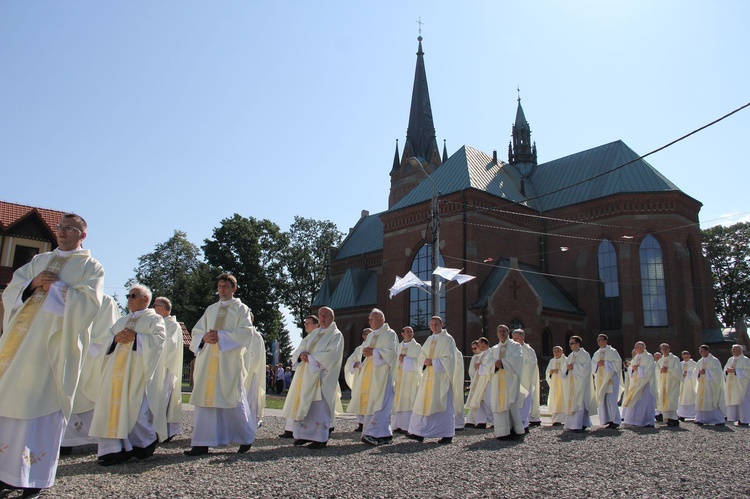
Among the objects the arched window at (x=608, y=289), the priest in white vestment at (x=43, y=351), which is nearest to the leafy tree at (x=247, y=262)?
the arched window at (x=608, y=289)

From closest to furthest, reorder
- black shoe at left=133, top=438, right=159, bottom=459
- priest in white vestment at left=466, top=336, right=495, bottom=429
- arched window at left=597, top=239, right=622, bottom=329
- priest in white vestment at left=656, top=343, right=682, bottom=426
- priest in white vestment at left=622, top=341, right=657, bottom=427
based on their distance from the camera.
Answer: black shoe at left=133, top=438, right=159, bottom=459 → priest in white vestment at left=466, top=336, right=495, bottom=429 → priest in white vestment at left=622, top=341, right=657, bottom=427 → priest in white vestment at left=656, top=343, right=682, bottom=426 → arched window at left=597, top=239, right=622, bottom=329

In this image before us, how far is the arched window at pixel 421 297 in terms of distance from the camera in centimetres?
3606

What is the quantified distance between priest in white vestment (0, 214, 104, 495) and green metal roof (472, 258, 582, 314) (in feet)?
88.5

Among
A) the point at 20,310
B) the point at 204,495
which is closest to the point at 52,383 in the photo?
the point at 20,310

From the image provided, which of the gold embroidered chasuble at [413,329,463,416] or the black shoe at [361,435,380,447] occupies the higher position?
the gold embroidered chasuble at [413,329,463,416]

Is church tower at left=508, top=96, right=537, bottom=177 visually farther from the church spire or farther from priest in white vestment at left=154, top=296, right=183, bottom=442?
priest in white vestment at left=154, top=296, right=183, bottom=442

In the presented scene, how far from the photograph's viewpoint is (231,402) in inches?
321

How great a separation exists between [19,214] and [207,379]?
28.1m

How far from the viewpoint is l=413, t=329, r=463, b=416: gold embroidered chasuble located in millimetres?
10641

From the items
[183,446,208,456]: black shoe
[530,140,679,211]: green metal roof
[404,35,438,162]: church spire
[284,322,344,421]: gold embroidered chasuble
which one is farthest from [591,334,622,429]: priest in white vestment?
[404,35,438,162]: church spire

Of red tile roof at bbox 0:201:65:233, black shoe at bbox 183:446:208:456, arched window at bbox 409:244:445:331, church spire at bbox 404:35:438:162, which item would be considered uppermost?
church spire at bbox 404:35:438:162

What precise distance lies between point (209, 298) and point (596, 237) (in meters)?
27.6

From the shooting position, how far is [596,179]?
3744 cm

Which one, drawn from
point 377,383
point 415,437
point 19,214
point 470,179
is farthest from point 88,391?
point 470,179
